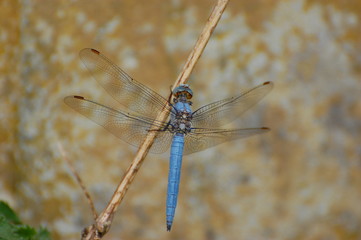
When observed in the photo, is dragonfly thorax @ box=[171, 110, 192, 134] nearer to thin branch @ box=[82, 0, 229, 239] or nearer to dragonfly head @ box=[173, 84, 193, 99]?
dragonfly head @ box=[173, 84, 193, 99]

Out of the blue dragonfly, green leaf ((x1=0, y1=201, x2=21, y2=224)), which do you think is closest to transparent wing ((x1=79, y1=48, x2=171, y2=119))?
the blue dragonfly

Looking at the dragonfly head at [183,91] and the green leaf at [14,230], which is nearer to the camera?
the green leaf at [14,230]

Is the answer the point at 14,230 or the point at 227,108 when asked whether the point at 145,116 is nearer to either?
the point at 227,108

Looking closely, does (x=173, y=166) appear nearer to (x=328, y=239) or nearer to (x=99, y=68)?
(x=99, y=68)

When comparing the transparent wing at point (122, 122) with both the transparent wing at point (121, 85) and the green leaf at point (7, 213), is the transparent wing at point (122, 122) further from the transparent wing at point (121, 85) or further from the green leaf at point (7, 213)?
the green leaf at point (7, 213)

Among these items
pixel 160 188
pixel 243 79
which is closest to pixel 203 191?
pixel 160 188

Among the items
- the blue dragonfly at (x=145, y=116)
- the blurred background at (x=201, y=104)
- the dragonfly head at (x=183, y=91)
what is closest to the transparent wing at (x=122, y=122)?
the blue dragonfly at (x=145, y=116)
